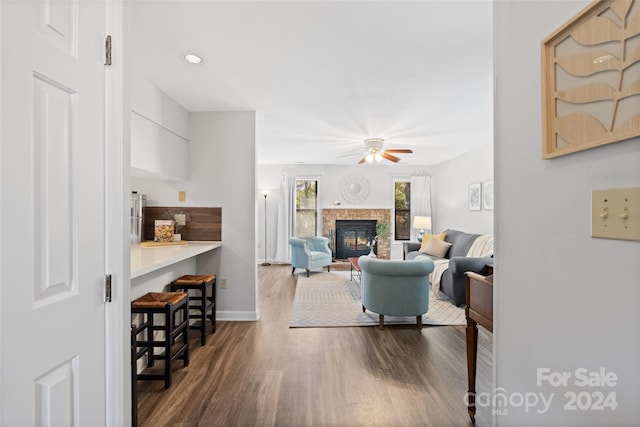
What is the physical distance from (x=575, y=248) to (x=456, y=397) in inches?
65.9

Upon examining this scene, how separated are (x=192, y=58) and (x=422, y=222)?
19.1 ft

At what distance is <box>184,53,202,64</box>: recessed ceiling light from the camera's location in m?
2.21

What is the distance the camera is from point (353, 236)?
7285 mm

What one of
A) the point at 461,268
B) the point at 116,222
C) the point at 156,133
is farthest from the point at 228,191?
the point at 461,268

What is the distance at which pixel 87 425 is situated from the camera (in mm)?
950

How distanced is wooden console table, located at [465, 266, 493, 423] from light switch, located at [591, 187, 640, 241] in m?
0.91

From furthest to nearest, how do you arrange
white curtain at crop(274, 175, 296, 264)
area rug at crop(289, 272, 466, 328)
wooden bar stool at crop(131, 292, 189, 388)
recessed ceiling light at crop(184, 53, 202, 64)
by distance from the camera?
white curtain at crop(274, 175, 296, 264), area rug at crop(289, 272, 466, 328), recessed ceiling light at crop(184, 53, 202, 64), wooden bar stool at crop(131, 292, 189, 388)

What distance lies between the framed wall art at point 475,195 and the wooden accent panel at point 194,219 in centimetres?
454

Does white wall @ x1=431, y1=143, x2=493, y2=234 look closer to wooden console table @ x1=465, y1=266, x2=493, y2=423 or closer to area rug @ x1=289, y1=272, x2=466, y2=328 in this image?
area rug @ x1=289, y1=272, x2=466, y2=328

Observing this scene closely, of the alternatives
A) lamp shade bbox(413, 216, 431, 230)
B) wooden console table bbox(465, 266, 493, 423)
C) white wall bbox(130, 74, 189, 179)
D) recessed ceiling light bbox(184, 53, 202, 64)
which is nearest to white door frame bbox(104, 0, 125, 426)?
recessed ceiling light bbox(184, 53, 202, 64)

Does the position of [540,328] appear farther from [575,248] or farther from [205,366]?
[205,366]

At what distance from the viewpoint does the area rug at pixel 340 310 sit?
338 centimetres

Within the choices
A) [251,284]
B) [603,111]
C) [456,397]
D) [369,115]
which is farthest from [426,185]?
[603,111]

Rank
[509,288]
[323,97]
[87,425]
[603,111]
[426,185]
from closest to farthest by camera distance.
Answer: [603,111] < [87,425] < [509,288] < [323,97] < [426,185]
